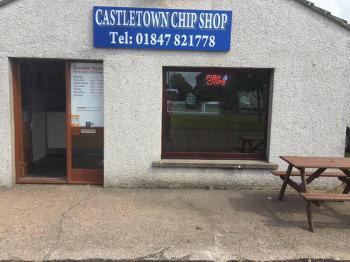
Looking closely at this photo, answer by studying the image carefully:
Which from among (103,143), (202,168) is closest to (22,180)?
(103,143)

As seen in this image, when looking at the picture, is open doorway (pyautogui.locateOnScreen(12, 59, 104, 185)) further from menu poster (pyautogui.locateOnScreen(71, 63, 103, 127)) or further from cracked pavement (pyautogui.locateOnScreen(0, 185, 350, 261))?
cracked pavement (pyautogui.locateOnScreen(0, 185, 350, 261))

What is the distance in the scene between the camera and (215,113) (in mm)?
6066

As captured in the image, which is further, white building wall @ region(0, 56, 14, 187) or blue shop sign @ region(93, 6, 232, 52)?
white building wall @ region(0, 56, 14, 187)

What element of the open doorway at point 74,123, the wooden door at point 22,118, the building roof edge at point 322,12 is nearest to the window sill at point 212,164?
the open doorway at point 74,123

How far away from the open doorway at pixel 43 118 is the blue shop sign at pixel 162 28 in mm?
1500

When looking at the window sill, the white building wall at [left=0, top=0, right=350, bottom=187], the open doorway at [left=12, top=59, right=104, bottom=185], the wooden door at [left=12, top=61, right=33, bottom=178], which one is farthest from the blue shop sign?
the window sill

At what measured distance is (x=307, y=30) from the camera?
574 centimetres

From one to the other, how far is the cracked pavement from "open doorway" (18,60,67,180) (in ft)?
3.11

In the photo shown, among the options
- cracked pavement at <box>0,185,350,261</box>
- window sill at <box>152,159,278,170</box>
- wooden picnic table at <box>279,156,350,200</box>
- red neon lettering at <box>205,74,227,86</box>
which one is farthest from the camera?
red neon lettering at <box>205,74,227,86</box>

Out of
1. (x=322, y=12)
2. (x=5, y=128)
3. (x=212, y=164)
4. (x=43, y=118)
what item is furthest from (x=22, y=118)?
(x=322, y=12)

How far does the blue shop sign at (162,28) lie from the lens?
221 inches

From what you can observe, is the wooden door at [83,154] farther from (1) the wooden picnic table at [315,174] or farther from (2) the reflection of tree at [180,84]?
(1) the wooden picnic table at [315,174]

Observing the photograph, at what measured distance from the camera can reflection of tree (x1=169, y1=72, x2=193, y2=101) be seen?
598 centimetres

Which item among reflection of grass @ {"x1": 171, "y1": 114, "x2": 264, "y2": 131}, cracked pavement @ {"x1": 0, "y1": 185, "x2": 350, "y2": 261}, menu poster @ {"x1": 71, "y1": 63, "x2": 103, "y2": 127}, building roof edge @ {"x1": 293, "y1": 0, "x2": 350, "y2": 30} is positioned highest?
building roof edge @ {"x1": 293, "y1": 0, "x2": 350, "y2": 30}
